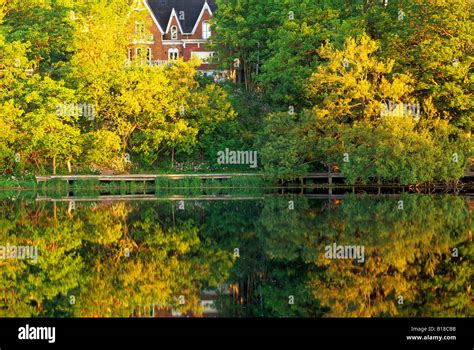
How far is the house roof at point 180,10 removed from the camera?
2480 inches

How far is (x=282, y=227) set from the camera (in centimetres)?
2175

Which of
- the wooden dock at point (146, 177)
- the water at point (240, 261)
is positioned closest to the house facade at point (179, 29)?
the wooden dock at point (146, 177)

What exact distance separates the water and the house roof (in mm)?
37499

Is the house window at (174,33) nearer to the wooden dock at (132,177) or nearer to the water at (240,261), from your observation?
the wooden dock at (132,177)

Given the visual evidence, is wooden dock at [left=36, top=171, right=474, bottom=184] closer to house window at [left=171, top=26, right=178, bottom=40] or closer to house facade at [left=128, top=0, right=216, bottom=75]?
house facade at [left=128, top=0, right=216, bottom=75]

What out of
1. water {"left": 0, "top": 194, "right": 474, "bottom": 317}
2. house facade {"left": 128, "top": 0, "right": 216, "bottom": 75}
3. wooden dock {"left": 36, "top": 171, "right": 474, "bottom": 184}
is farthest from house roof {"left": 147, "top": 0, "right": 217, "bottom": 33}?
water {"left": 0, "top": 194, "right": 474, "bottom": 317}

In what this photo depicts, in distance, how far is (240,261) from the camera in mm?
16969

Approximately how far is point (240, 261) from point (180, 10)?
1906 inches

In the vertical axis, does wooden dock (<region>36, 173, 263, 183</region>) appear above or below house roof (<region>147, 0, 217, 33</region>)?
below

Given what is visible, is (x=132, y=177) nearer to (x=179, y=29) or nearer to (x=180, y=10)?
→ (x=179, y=29)

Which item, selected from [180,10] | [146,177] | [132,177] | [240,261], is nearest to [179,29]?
[180,10]

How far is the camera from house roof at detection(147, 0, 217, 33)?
6300cm
